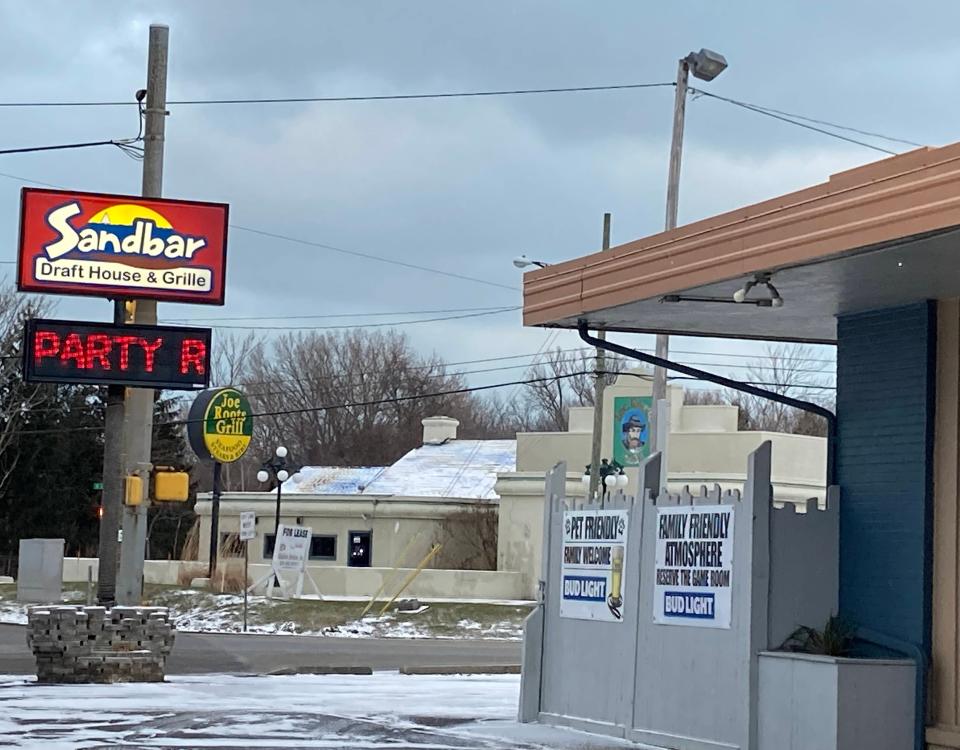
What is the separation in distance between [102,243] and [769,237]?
13569 mm

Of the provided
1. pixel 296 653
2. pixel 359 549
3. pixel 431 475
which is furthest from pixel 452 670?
pixel 431 475

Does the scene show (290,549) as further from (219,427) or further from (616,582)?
(616,582)

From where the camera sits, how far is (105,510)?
65.5 feet

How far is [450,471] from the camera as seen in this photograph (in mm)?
53812

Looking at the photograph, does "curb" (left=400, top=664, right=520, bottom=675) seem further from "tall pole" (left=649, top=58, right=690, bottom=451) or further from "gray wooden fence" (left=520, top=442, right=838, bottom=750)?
"gray wooden fence" (left=520, top=442, right=838, bottom=750)

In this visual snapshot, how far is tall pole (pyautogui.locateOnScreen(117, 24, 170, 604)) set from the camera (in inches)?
789

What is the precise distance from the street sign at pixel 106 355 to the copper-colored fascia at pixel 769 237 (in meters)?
8.08

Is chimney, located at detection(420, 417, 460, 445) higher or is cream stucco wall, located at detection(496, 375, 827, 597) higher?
chimney, located at detection(420, 417, 460, 445)

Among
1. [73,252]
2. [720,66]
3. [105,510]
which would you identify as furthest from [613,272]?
[720,66]

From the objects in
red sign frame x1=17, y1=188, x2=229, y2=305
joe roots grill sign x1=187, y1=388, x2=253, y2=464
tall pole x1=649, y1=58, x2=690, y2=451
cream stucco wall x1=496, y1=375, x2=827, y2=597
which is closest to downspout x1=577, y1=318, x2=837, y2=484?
red sign frame x1=17, y1=188, x2=229, y2=305

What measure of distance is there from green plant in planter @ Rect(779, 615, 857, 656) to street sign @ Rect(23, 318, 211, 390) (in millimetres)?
10859

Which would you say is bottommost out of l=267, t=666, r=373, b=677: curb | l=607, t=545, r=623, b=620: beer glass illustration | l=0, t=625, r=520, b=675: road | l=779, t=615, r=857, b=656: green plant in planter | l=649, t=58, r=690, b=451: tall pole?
l=0, t=625, r=520, b=675: road

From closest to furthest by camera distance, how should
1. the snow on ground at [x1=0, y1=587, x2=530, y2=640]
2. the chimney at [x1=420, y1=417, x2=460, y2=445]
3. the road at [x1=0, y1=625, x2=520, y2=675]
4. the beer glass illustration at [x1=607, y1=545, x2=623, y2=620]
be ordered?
the beer glass illustration at [x1=607, y1=545, x2=623, y2=620]
the road at [x1=0, y1=625, x2=520, y2=675]
the snow on ground at [x1=0, y1=587, x2=530, y2=640]
the chimney at [x1=420, y1=417, x2=460, y2=445]

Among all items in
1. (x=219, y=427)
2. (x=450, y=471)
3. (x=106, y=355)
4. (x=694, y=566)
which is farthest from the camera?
(x=450, y=471)
